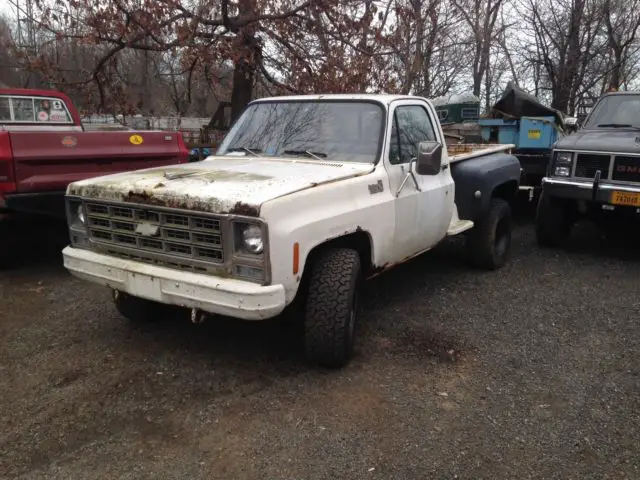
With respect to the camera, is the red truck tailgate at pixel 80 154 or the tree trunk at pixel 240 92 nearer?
the red truck tailgate at pixel 80 154

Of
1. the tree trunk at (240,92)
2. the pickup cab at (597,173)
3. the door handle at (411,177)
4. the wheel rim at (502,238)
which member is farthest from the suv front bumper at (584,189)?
the tree trunk at (240,92)

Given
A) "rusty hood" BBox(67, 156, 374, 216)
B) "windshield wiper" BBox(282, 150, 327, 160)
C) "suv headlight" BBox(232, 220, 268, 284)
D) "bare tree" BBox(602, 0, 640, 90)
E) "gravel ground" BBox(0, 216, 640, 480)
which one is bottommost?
"gravel ground" BBox(0, 216, 640, 480)

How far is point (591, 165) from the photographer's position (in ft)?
21.0

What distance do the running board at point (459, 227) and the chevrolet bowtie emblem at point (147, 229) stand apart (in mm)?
2886

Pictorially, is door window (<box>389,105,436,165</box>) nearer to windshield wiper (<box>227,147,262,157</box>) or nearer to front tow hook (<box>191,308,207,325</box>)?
windshield wiper (<box>227,147,262,157</box>)

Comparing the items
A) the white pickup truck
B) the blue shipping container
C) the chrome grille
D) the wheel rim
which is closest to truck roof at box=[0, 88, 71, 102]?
the white pickup truck

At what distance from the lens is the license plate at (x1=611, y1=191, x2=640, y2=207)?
19.7 ft

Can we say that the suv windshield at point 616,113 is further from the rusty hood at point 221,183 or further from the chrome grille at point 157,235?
the chrome grille at point 157,235

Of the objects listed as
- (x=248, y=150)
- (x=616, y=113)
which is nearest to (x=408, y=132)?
(x=248, y=150)

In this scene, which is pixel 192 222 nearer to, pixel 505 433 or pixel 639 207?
pixel 505 433

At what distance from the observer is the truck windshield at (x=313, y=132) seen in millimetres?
4359

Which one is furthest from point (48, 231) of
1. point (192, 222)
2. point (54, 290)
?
point (192, 222)

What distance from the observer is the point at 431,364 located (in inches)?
152

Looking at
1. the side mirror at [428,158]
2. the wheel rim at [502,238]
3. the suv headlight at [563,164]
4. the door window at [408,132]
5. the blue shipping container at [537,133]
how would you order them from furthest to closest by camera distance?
the blue shipping container at [537,133], the suv headlight at [563,164], the wheel rim at [502,238], the door window at [408,132], the side mirror at [428,158]
